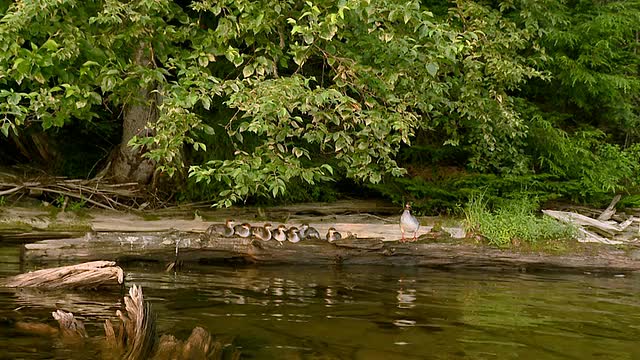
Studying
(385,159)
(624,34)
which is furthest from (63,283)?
(624,34)

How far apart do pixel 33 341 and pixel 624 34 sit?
13493 mm

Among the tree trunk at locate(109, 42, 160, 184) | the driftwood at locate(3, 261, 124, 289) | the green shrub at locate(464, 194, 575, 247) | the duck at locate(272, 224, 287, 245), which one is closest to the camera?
the driftwood at locate(3, 261, 124, 289)

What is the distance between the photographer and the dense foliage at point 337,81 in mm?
8648

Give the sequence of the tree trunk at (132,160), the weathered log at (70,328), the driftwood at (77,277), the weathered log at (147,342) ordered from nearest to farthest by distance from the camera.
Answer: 1. the weathered log at (147,342)
2. the weathered log at (70,328)
3. the driftwood at (77,277)
4. the tree trunk at (132,160)

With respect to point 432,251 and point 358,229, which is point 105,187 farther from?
point 432,251

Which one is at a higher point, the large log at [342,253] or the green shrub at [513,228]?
the green shrub at [513,228]

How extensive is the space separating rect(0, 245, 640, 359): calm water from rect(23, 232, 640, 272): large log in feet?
0.65

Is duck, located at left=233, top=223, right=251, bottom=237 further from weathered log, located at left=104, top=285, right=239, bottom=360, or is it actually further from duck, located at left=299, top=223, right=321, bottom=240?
weathered log, located at left=104, top=285, right=239, bottom=360

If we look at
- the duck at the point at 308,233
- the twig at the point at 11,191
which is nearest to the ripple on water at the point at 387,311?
the duck at the point at 308,233

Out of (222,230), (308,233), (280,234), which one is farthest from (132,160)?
(308,233)

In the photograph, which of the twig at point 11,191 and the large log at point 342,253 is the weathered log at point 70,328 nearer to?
the large log at point 342,253

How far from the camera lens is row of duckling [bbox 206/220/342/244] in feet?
36.7

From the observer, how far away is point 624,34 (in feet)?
51.5

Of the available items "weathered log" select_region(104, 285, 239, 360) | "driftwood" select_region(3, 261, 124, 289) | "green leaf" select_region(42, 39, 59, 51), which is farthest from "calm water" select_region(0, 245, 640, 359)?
"green leaf" select_region(42, 39, 59, 51)
